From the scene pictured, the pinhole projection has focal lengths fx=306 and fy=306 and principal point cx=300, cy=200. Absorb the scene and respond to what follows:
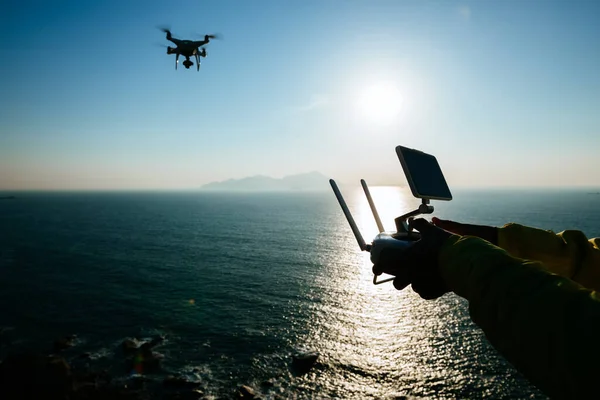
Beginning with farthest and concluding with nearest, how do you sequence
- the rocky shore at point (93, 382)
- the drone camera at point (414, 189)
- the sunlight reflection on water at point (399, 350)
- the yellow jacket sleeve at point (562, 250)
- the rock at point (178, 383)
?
the sunlight reflection on water at point (399, 350)
the rock at point (178, 383)
the rocky shore at point (93, 382)
the drone camera at point (414, 189)
the yellow jacket sleeve at point (562, 250)

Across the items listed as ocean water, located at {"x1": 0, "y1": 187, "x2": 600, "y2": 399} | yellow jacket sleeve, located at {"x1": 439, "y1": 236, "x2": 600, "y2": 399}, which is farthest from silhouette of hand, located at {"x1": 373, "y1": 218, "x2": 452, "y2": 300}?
ocean water, located at {"x1": 0, "y1": 187, "x2": 600, "y2": 399}

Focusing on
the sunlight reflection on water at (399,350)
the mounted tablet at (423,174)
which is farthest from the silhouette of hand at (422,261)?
the sunlight reflection on water at (399,350)

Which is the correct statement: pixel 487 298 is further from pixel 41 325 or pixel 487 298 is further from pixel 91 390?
pixel 41 325

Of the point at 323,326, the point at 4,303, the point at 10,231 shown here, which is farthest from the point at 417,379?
the point at 10,231

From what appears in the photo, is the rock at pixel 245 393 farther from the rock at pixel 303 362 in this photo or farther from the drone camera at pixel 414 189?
the drone camera at pixel 414 189

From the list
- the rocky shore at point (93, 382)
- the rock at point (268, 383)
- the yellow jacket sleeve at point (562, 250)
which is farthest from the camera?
the rock at point (268, 383)
